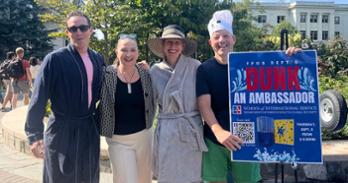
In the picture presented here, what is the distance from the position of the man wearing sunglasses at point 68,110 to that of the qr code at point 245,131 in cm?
122

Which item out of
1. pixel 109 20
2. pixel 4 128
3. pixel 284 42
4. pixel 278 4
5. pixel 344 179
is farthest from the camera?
pixel 278 4

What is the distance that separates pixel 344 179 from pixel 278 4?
9895 centimetres

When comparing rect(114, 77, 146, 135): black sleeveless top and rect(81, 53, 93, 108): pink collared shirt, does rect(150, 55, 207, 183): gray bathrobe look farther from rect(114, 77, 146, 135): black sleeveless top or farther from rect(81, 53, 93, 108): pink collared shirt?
rect(81, 53, 93, 108): pink collared shirt

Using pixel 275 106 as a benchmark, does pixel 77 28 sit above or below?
above

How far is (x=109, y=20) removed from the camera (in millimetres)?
12875

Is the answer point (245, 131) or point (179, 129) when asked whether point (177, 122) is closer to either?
point (179, 129)

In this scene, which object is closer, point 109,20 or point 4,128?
point 4,128

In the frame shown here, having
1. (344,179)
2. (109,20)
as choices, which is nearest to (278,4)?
(109,20)

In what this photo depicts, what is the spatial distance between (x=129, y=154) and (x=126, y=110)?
0.41 meters

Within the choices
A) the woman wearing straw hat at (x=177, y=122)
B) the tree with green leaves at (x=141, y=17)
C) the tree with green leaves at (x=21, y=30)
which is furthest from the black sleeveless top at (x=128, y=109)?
the tree with green leaves at (x=21, y=30)

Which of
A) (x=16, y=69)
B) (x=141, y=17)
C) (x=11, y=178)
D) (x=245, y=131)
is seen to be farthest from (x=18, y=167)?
(x=141, y=17)

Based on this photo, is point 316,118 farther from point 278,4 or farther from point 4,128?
point 278,4

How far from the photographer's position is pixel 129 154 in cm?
402

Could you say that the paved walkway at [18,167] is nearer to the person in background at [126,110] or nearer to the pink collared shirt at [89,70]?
the person in background at [126,110]
